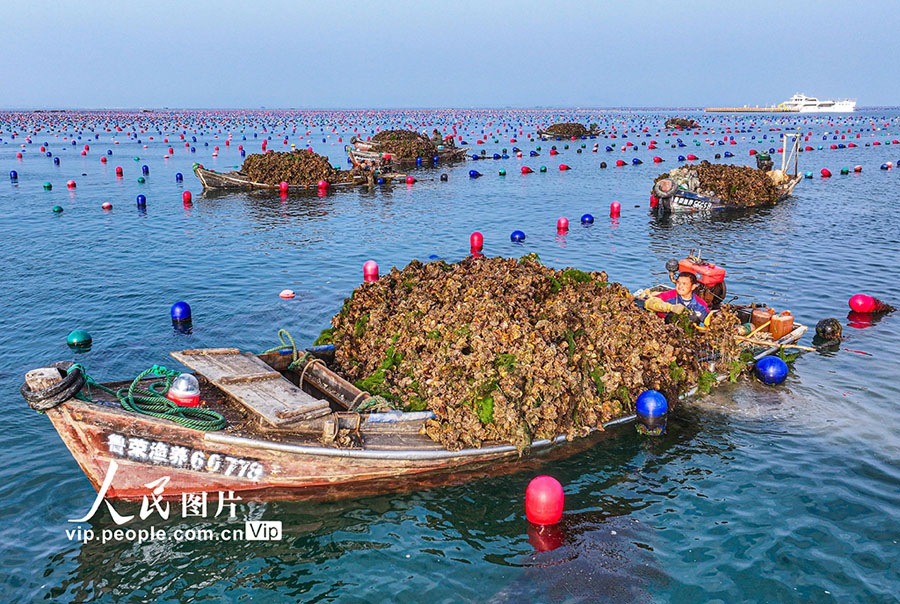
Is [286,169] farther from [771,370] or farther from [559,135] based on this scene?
[559,135]

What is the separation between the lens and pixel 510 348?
11.4m

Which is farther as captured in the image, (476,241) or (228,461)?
(476,241)

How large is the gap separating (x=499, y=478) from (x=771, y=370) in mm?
7556

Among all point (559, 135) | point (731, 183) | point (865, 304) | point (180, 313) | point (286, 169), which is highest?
point (559, 135)

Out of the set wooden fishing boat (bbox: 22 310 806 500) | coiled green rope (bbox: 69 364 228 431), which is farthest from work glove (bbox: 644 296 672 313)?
coiled green rope (bbox: 69 364 228 431)

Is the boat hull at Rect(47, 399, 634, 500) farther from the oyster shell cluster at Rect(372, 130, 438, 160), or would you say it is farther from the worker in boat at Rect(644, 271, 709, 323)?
the oyster shell cluster at Rect(372, 130, 438, 160)

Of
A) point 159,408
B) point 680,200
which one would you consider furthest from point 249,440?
point 680,200

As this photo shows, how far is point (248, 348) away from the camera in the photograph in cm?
1695

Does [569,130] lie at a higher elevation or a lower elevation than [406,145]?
higher

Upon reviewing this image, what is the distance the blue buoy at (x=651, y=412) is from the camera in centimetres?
1201

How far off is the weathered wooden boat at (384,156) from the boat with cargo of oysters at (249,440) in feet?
140

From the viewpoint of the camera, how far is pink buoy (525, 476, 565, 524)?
938 cm

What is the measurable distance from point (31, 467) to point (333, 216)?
88.1 ft

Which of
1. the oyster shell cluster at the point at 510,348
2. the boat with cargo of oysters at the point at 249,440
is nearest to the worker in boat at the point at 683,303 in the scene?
the oyster shell cluster at the point at 510,348
